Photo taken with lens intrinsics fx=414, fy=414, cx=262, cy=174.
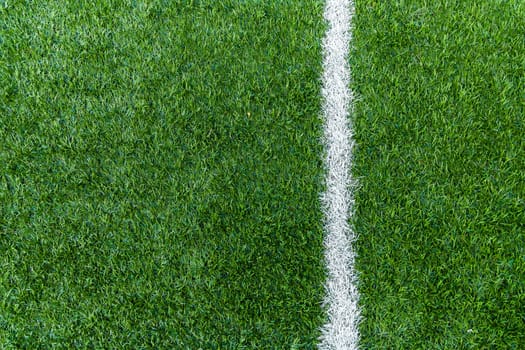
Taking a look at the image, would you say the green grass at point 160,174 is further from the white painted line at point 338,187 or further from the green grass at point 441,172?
the green grass at point 441,172

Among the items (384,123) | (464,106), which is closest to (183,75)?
(384,123)

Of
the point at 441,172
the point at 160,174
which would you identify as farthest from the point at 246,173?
the point at 441,172

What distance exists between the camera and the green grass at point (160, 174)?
73.3 inches

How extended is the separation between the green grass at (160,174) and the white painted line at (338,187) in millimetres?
60

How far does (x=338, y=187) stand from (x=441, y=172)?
527 millimetres

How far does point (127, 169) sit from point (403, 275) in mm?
1450

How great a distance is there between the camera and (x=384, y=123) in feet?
7.28

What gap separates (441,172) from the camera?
209 centimetres

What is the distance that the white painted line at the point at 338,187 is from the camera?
184cm

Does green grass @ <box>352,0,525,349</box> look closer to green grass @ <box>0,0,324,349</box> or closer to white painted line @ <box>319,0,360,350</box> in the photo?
white painted line @ <box>319,0,360,350</box>

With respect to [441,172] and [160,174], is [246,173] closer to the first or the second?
[160,174]

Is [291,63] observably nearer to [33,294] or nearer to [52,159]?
[52,159]

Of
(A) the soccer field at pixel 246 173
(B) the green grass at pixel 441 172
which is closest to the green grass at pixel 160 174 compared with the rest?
(A) the soccer field at pixel 246 173

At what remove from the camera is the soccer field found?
6.08ft
